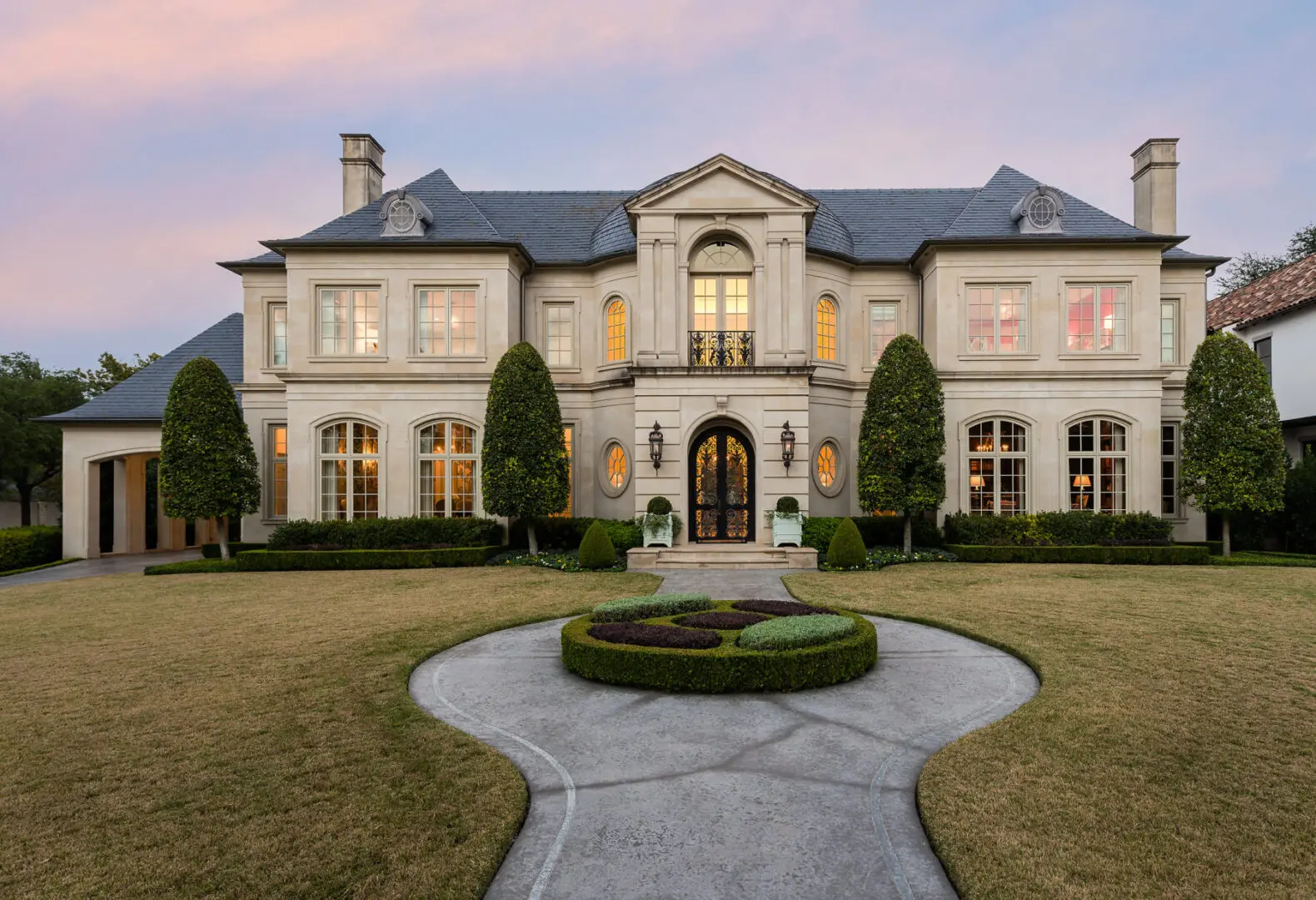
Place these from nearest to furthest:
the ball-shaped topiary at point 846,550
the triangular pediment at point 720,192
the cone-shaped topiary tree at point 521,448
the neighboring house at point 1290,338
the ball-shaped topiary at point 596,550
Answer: the ball-shaped topiary at point 846,550, the ball-shaped topiary at point 596,550, the cone-shaped topiary tree at point 521,448, the triangular pediment at point 720,192, the neighboring house at point 1290,338

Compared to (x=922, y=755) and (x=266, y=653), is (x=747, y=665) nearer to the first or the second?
(x=922, y=755)

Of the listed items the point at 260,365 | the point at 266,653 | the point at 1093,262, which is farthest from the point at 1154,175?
the point at 260,365

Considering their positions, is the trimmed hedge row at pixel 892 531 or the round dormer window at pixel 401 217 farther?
the round dormer window at pixel 401 217

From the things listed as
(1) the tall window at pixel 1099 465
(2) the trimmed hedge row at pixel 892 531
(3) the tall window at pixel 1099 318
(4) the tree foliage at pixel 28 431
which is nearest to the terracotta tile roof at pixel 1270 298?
(3) the tall window at pixel 1099 318

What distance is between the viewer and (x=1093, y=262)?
59.2ft

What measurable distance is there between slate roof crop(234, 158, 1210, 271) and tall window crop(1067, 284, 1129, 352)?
141 cm

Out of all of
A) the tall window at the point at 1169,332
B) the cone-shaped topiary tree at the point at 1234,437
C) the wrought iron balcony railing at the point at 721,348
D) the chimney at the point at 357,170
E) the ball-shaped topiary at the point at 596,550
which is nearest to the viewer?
the ball-shaped topiary at the point at 596,550

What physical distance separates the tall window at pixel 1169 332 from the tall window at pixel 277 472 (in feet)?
86.1

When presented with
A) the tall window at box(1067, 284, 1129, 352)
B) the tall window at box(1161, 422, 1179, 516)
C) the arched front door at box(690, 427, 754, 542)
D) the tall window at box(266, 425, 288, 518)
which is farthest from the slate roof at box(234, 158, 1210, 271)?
the arched front door at box(690, 427, 754, 542)

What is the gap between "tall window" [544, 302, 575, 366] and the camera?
63.9ft

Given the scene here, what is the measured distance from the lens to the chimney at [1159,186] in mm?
19266

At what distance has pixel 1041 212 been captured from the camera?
18.1 m

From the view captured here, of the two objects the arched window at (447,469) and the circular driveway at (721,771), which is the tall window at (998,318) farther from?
the arched window at (447,469)

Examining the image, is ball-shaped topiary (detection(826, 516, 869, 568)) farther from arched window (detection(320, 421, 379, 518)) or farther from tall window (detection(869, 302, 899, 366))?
arched window (detection(320, 421, 379, 518))
